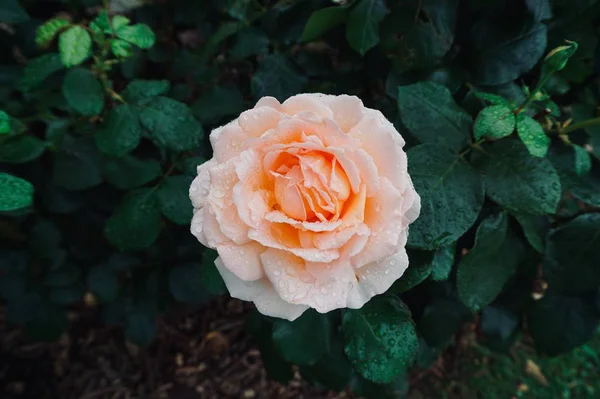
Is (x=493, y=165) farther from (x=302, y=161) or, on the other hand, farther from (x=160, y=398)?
(x=160, y=398)

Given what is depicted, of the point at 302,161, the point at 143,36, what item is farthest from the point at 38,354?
the point at 302,161

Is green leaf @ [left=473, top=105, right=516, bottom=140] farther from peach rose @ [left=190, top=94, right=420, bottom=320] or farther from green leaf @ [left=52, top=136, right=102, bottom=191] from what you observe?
green leaf @ [left=52, top=136, right=102, bottom=191]

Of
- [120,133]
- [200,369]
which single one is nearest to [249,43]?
[120,133]

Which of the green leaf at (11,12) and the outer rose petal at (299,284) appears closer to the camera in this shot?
the outer rose petal at (299,284)

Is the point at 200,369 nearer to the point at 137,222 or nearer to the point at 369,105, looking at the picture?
the point at 137,222

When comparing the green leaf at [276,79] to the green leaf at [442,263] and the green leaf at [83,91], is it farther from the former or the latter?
the green leaf at [442,263]

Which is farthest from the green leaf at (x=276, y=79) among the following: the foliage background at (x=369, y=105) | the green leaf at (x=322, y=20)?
the green leaf at (x=322, y=20)

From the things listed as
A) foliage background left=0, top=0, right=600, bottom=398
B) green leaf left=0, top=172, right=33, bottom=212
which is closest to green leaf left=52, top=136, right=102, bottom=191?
foliage background left=0, top=0, right=600, bottom=398
